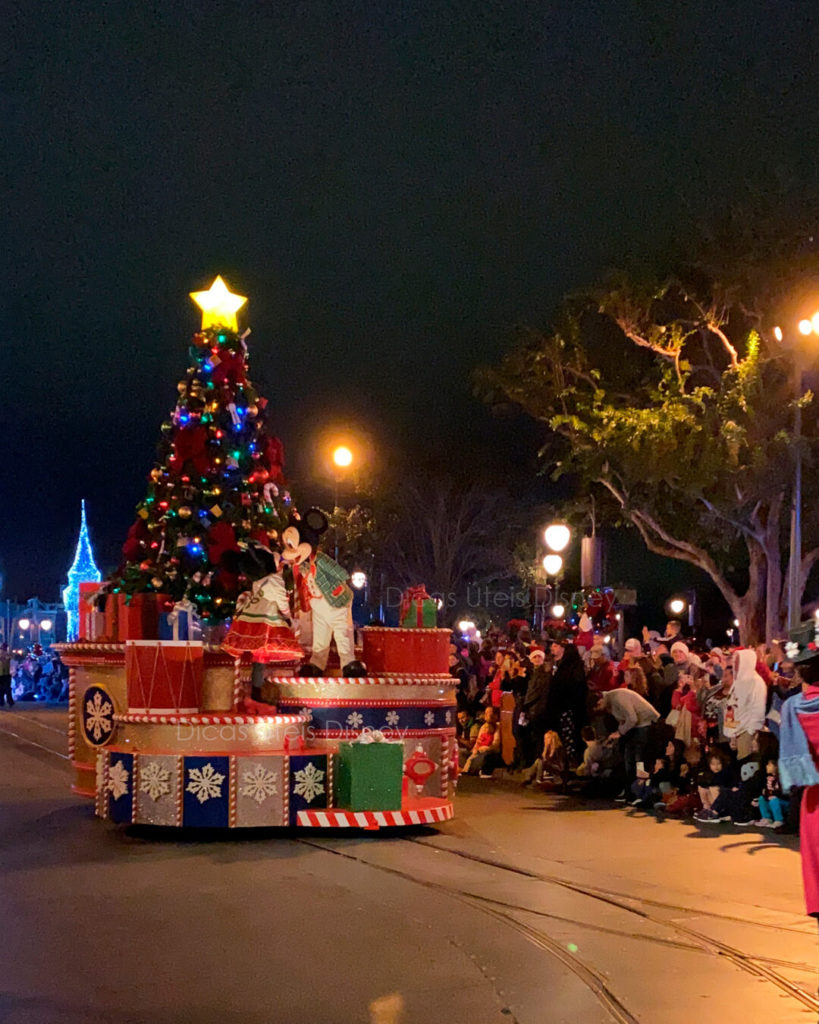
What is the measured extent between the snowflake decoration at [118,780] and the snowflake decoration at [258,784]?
1.18m

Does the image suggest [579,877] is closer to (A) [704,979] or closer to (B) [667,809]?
A: (A) [704,979]

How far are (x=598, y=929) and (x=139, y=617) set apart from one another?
7310 millimetres

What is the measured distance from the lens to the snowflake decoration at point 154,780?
1084cm

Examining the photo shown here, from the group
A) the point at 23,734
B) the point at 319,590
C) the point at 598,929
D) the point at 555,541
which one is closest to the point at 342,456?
the point at 555,541

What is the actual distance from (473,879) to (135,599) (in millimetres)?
5776

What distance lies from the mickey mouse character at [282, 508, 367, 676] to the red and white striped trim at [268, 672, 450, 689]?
0.46 meters

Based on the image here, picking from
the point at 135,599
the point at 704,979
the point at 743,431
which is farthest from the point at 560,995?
the point at 743,431

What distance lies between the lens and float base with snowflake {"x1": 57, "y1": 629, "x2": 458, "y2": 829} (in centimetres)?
1088

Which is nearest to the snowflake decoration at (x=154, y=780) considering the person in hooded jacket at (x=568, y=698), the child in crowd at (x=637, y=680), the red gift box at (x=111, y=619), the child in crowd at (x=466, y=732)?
the red gift box at (x=111, y=619)

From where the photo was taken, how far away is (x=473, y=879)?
916 cm

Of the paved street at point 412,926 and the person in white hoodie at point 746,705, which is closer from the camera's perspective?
the paved street at point 412,926

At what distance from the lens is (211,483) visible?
50.2 ft

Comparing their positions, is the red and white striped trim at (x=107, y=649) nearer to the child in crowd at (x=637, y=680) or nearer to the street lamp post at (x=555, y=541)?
the child in crowd at (x=637, y=680)

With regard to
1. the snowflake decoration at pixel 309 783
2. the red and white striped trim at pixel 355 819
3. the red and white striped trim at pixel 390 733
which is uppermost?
the red and white striped trim at pixel 390 733
